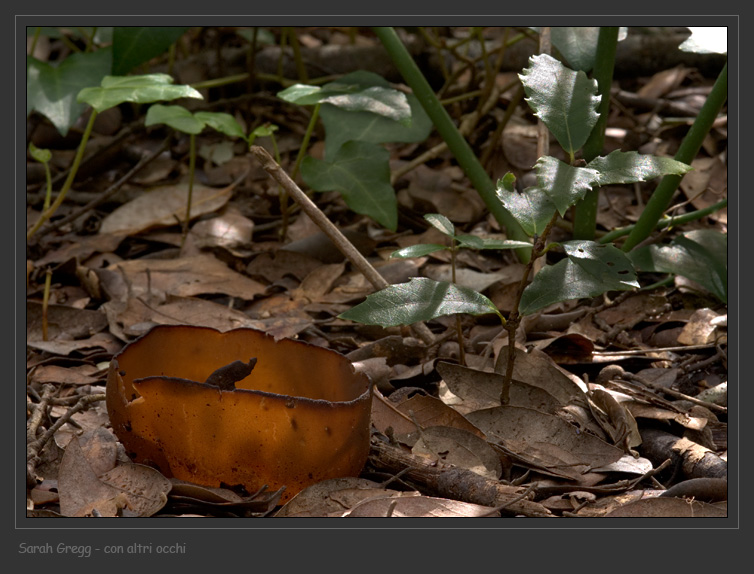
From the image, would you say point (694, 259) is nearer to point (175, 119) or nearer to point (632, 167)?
point (632, 167)

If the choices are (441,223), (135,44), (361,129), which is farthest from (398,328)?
(135,44)

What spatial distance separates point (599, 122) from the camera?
174 cm

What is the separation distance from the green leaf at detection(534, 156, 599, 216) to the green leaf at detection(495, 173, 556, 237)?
0.08m

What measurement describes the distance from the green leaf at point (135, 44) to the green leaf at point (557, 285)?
1.30 meters

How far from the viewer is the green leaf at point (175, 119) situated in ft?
5.91

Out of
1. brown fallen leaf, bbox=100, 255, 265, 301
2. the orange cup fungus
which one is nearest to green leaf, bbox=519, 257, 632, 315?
the orange cup fungus

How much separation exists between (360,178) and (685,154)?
0.67 m

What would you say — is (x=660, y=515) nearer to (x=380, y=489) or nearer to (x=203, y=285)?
(x=380, y=489)

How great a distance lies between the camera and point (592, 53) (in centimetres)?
172

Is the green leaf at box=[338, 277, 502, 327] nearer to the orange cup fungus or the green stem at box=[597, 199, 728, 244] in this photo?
the orange cup fungus

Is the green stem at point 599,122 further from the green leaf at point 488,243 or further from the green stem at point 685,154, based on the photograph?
the green leaf at point 488,243

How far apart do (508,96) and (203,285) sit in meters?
1.20

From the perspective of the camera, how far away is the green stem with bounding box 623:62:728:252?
5.39 ft

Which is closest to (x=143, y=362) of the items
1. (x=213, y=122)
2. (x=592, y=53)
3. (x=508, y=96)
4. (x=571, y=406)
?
(x=571, y=406)
